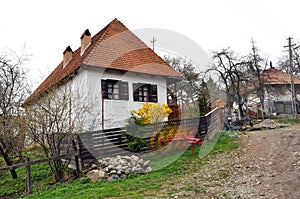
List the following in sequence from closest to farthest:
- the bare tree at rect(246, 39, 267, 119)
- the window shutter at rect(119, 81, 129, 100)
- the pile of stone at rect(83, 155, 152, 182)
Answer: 1. the pile of stone at rect(83, 155, 152, 182)
2. the window shutter at rect(119, 81, 129, 100)
3. the bare tree at rect(246, 39, 267, 119)

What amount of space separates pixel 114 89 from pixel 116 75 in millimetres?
815

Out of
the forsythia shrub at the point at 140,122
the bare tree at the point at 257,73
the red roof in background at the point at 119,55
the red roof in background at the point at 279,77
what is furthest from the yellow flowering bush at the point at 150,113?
the red roof in background at the point at 279,77

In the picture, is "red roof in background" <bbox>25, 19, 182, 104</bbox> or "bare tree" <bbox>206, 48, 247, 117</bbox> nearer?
"red roof in background" <bbox>25, 19, 182, 104</bbox>

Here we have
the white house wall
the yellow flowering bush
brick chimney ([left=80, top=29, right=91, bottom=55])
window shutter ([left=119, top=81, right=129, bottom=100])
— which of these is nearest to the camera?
the yellow flowering bush

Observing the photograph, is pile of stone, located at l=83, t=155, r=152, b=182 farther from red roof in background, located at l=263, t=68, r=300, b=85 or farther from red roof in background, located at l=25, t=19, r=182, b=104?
red roof in background, located at l=263, t=68, r=300, b=85

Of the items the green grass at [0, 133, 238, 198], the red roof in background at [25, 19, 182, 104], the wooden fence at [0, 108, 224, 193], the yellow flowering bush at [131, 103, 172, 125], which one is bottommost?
the green grass at [0, 133, 238, 198]

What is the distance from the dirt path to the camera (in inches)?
215

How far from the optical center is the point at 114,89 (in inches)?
582

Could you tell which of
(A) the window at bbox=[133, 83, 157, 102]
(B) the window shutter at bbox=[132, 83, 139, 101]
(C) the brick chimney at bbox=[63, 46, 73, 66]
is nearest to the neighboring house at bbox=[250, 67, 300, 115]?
(A) the window at bbox=[133, 83, 157, 102]

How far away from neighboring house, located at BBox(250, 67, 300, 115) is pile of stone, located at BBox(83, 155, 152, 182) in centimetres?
2108

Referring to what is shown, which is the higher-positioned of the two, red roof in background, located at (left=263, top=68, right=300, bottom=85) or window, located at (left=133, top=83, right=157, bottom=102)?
red roof in background, located at (left=263, top=68, right=300, bottom=85)

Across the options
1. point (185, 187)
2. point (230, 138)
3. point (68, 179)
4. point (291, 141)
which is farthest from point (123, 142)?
point (291, 141)

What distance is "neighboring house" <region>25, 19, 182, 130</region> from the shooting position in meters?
13.6

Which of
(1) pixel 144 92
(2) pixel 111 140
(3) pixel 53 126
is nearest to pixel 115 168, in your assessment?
Answer: (2) pixel 111 140
